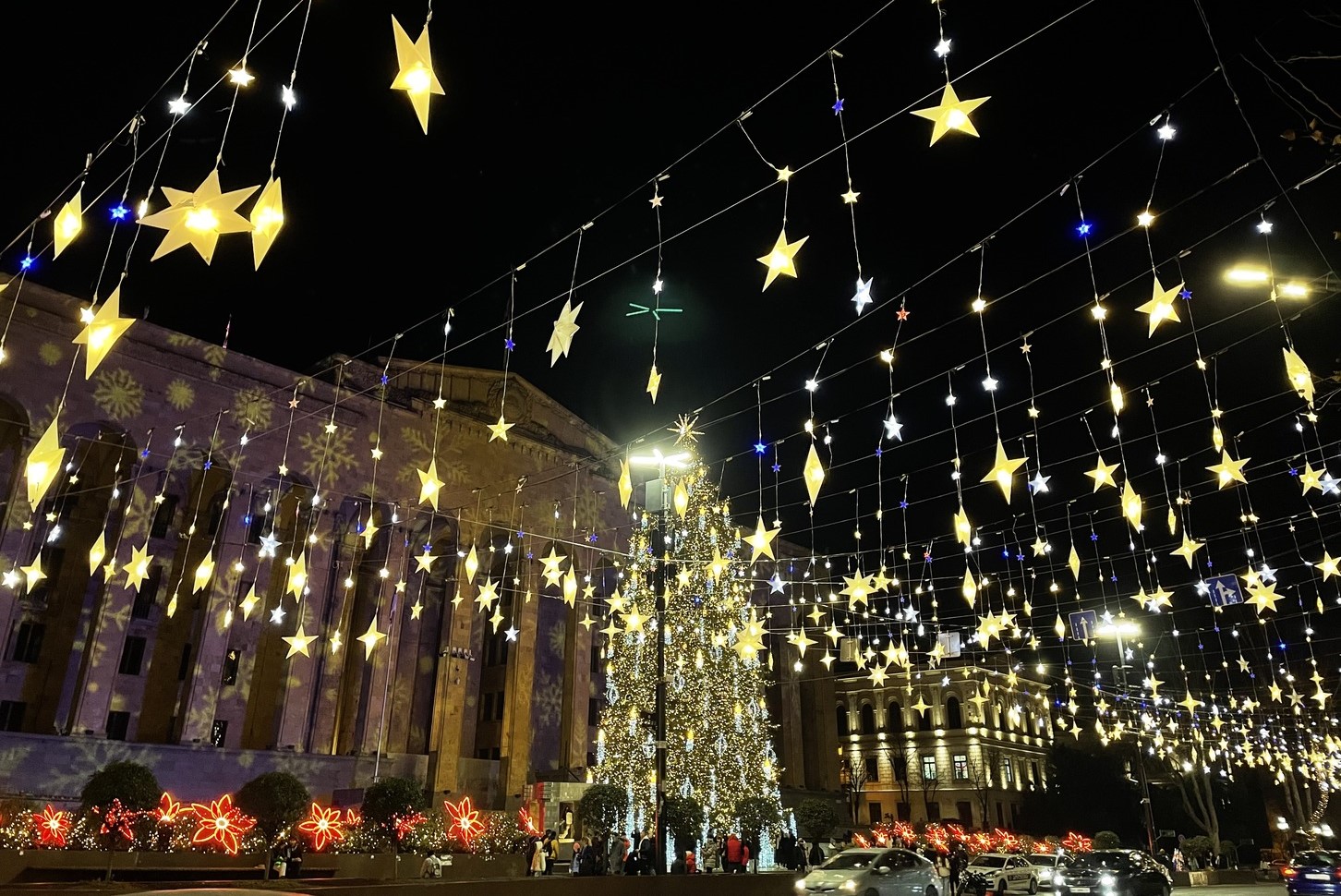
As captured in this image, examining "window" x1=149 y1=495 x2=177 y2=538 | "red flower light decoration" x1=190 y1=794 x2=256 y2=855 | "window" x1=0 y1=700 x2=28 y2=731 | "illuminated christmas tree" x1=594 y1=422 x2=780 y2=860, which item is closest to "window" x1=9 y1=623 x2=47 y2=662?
"window" x1=0 y1=700 x2=28 y2=731

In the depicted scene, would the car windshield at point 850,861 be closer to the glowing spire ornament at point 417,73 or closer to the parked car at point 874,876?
the parked car at point 874,876

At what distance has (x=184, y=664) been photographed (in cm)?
2694

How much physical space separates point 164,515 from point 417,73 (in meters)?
27.1

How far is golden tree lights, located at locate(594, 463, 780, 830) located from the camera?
21.8 meters

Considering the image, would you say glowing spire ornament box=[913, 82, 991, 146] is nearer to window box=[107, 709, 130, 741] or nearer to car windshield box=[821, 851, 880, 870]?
car windshield box=[821, 851, 880, 870]

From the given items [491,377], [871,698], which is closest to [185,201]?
[491,377]

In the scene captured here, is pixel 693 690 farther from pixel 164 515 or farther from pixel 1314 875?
pixel 164 515

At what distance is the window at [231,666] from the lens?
26281 mm

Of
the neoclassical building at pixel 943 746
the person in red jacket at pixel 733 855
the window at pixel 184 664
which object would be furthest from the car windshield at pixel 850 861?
the neoclassical building at pixel 943 746

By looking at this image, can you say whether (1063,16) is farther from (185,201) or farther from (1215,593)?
(1215,593)

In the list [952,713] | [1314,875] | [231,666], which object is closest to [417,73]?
[1314,875]

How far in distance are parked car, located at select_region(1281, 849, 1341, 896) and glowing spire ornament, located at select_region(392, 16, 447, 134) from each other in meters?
21.9

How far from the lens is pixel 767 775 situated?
22.8 m

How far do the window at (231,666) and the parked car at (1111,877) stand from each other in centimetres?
2312
